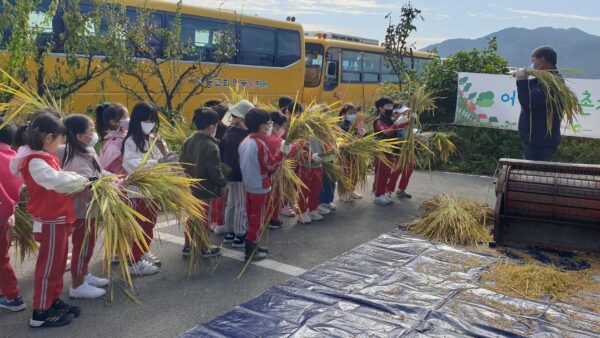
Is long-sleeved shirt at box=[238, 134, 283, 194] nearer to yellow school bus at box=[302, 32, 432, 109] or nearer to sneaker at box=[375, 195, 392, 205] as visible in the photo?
sneaker at box=[375, 195, 392, 205]

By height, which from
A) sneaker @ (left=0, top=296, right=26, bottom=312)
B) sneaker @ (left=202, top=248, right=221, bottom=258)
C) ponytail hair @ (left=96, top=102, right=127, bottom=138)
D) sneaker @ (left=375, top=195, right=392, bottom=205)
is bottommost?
sneaker @ (left=0, top=296, right=26, bottom=312)

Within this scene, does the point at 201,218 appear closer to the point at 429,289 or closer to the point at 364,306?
the point at 364,306

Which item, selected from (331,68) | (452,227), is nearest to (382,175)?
(452,227)

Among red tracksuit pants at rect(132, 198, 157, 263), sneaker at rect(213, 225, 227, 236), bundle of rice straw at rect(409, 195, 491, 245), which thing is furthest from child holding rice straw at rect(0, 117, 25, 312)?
bundle of rice straw at rect(409, 195, 491, 245)

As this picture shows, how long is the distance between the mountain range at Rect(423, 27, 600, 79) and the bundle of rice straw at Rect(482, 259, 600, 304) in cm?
5610

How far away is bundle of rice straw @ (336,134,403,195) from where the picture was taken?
649cm

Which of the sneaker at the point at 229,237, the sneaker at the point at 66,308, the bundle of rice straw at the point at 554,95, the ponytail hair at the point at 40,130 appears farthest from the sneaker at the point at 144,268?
the bundle of rice straw at the point at 554,95

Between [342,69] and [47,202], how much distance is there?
1326cm

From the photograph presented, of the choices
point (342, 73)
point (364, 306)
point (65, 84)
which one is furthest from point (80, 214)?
point (342, 73)

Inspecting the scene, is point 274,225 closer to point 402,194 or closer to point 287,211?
point 287,211

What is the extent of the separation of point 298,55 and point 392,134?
7.47 meters

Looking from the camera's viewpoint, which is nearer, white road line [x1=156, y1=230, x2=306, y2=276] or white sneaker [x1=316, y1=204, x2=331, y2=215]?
white road line [x1=156, y1=230, x2=306, y2=276]

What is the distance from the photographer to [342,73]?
15.8 meters

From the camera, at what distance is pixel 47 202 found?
10.9ft
